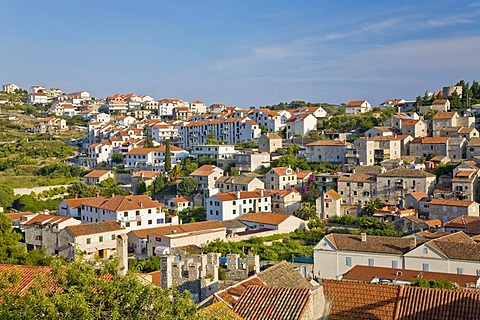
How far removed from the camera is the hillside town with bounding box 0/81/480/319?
13164mm

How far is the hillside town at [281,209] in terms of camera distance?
1316cm

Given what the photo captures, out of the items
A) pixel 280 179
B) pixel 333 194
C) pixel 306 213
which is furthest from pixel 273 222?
pixel 280 179

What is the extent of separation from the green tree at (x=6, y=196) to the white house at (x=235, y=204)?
57.3 feet

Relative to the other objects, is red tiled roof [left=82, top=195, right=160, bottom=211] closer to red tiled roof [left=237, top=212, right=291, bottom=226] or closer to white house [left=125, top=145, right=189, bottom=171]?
red tiled roof [left=237, top=212, right=291, bottom=226]

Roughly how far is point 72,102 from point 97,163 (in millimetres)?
53157

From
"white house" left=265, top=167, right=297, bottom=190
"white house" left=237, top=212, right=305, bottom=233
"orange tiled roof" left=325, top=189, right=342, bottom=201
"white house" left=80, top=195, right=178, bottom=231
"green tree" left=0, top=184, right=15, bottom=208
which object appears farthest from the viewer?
"white house" left=265, top=167, right=297, bottom=190

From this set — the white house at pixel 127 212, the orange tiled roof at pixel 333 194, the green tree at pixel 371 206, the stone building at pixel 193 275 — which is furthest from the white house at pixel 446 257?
the white house at pixel 127 212

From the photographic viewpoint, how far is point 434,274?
24844 millimetres

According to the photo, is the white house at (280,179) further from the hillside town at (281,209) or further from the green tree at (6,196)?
the green tree at (6,196)

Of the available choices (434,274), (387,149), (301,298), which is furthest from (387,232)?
(301,298)

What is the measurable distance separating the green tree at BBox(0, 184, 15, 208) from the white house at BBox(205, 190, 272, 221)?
57.3ft

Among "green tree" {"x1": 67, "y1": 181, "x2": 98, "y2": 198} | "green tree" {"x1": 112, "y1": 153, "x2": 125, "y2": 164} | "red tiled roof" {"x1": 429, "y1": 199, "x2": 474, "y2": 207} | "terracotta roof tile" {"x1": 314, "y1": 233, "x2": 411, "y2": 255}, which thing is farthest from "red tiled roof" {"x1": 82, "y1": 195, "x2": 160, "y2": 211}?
"green tree" {"x1": 112, "y1": 153, "x2": 125, "y2": 164}

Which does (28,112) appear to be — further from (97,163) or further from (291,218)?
(291,218)

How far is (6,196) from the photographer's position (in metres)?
49.2
